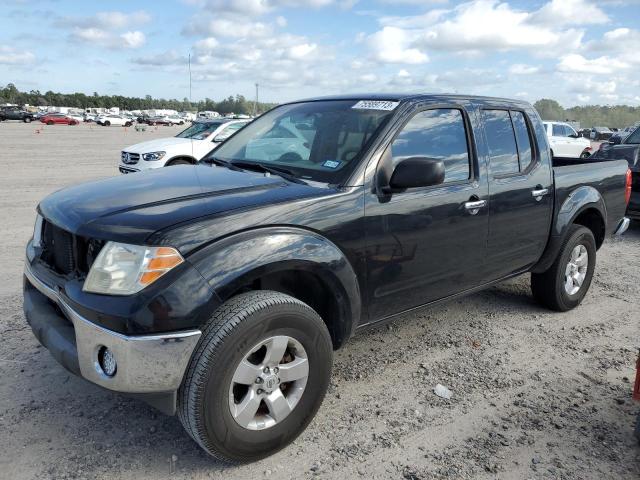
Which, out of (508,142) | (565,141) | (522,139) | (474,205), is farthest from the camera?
(565,141)

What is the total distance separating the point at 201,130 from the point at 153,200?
394 inches

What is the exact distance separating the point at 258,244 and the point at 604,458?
6.93 feet

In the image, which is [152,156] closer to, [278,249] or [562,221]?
[562,221]

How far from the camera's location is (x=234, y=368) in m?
2.55

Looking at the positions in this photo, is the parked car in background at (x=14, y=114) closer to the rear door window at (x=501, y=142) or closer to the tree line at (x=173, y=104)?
the tree line at (x=173, y=104)

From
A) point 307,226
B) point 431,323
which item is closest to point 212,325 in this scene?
point 307,226

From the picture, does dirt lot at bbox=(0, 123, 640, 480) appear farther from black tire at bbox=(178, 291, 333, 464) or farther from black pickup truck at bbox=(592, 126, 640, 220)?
black pickup truck at bbox=(592, 126, 640, 220)

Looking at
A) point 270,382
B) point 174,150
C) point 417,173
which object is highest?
point 417,173

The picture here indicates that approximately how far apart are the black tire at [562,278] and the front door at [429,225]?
3.85 feet

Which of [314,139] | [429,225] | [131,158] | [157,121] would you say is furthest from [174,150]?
[157,121]

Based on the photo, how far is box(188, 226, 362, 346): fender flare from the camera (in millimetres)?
2520

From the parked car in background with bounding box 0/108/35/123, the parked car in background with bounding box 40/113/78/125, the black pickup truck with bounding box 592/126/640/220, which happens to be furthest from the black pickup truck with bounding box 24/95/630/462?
the parked car in background with bounding box 0/108/35/123

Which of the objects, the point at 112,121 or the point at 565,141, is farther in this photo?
the point at 112,121

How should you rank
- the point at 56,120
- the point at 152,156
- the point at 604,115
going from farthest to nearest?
the point at 604,115 < the point at 56,120 < the point at 152,156
